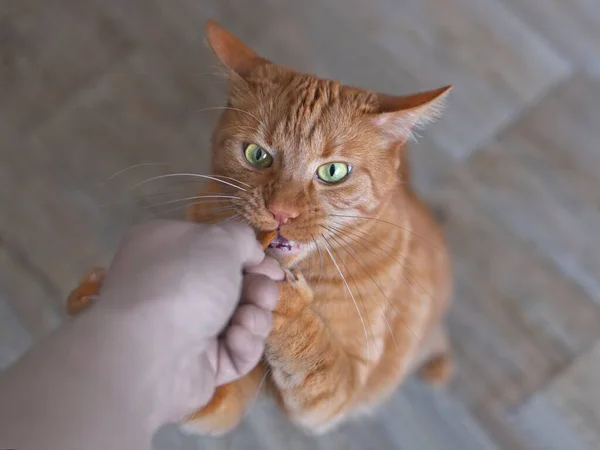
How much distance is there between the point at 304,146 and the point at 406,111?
21 cm

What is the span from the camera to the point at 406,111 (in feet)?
3.49

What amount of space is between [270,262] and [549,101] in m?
1.52

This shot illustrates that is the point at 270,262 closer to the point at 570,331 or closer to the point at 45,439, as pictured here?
the point at 45,439

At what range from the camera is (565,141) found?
199cm

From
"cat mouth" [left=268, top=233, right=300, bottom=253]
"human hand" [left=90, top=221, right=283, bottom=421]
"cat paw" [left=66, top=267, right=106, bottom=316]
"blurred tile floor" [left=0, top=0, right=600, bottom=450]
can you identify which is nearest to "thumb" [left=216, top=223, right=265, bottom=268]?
"human hand" [left=90, top=221, right=283, bottom=421]

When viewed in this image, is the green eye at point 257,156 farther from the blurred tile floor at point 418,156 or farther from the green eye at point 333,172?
the blurred tile floor at point 418,156

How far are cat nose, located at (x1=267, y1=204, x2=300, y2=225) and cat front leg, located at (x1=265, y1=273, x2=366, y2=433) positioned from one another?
11cm

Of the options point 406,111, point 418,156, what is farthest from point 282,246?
point 418,156

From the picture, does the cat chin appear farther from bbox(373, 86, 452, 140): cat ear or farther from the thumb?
bbox(373, 86, 452, 140): cat ear

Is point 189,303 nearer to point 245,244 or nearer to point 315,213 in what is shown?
point 245,244

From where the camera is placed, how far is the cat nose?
1.02m

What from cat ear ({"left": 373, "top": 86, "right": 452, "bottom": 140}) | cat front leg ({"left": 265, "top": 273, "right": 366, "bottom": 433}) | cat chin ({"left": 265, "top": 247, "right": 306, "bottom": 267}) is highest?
cat ear ({"left": 373, "top": 86, "right": 452, "bottom": 140})

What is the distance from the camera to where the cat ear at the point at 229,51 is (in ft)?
3.77

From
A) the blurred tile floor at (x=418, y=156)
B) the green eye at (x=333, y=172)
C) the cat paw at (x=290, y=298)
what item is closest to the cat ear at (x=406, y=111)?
the green eye at (x=333, y=172)
